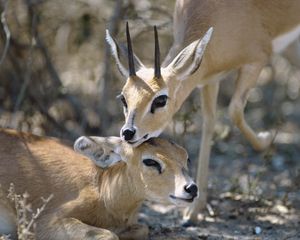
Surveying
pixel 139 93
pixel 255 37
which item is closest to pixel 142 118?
pixel 139 93

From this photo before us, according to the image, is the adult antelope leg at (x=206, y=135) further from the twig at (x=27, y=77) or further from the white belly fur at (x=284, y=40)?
the twig at (x=27, y=77)

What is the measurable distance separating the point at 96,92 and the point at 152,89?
16.2ft

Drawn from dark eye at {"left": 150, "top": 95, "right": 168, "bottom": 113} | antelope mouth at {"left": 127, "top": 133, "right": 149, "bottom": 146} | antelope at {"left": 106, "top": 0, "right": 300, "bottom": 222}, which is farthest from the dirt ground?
dark eye at {"left": 150, "top": 95, "right": 168, "bottom": 113}

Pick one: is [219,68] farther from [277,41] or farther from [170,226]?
[170,226]

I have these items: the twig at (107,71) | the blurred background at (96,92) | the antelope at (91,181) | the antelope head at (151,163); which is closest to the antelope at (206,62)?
the antelope head at (151,163)

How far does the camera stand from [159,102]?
26.2ft

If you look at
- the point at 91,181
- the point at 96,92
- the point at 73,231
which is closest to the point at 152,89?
the point at 91,181

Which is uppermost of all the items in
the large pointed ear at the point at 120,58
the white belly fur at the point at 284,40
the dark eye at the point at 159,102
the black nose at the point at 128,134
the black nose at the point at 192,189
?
the white belly fur at the point at 284,40

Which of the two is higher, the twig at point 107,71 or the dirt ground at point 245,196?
the twig at point 107,71

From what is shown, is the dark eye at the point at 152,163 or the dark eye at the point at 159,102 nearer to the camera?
the dark eye at the point at 152,163

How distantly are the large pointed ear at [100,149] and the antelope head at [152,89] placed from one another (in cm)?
29

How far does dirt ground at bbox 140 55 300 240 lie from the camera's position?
350 inches

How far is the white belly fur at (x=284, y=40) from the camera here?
31.7 ft

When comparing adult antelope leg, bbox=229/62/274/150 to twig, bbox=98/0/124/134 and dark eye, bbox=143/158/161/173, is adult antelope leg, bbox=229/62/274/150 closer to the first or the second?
dark eye, bbox=143/158/161/173
